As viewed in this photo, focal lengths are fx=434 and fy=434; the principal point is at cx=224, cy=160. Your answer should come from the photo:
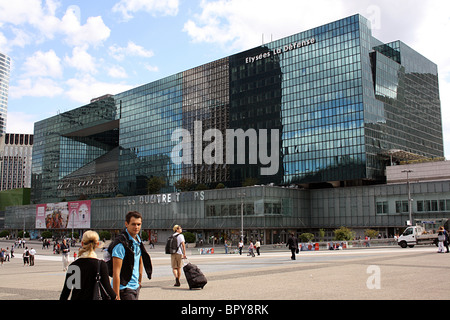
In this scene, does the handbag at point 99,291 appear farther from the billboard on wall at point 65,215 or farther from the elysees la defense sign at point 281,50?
the billboard on wall at point 65,215

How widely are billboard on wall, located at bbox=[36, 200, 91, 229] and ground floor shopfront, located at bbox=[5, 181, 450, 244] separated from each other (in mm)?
23961

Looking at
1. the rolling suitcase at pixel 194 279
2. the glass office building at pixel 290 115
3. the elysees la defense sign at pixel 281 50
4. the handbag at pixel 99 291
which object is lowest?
the rolling suitcase at pixel 194 279

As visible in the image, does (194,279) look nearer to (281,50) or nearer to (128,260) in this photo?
(128,260)

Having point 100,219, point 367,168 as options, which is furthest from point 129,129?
point 367,168

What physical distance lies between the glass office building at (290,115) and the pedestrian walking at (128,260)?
274 feet

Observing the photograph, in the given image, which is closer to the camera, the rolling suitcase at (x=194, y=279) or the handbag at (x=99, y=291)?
the handbag at (x=99, y=291)

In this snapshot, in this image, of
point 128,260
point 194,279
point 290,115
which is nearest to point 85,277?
A: point 128,260

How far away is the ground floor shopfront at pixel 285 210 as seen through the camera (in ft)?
251

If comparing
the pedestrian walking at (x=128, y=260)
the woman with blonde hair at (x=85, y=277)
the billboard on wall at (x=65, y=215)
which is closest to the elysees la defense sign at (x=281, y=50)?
the billboard on wall at (x=65, y=215)

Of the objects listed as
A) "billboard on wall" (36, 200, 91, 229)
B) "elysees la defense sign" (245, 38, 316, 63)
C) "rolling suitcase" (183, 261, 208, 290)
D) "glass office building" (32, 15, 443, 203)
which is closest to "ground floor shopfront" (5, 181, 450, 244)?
"glass office building" (32, 15, 443, 203)

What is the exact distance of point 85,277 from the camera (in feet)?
21.2

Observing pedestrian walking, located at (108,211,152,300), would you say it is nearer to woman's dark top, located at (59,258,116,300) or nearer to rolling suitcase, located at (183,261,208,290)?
woman's dark top, located at (59,258,116,300)

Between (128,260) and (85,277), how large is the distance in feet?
3.87

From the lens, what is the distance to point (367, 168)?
85938mm
